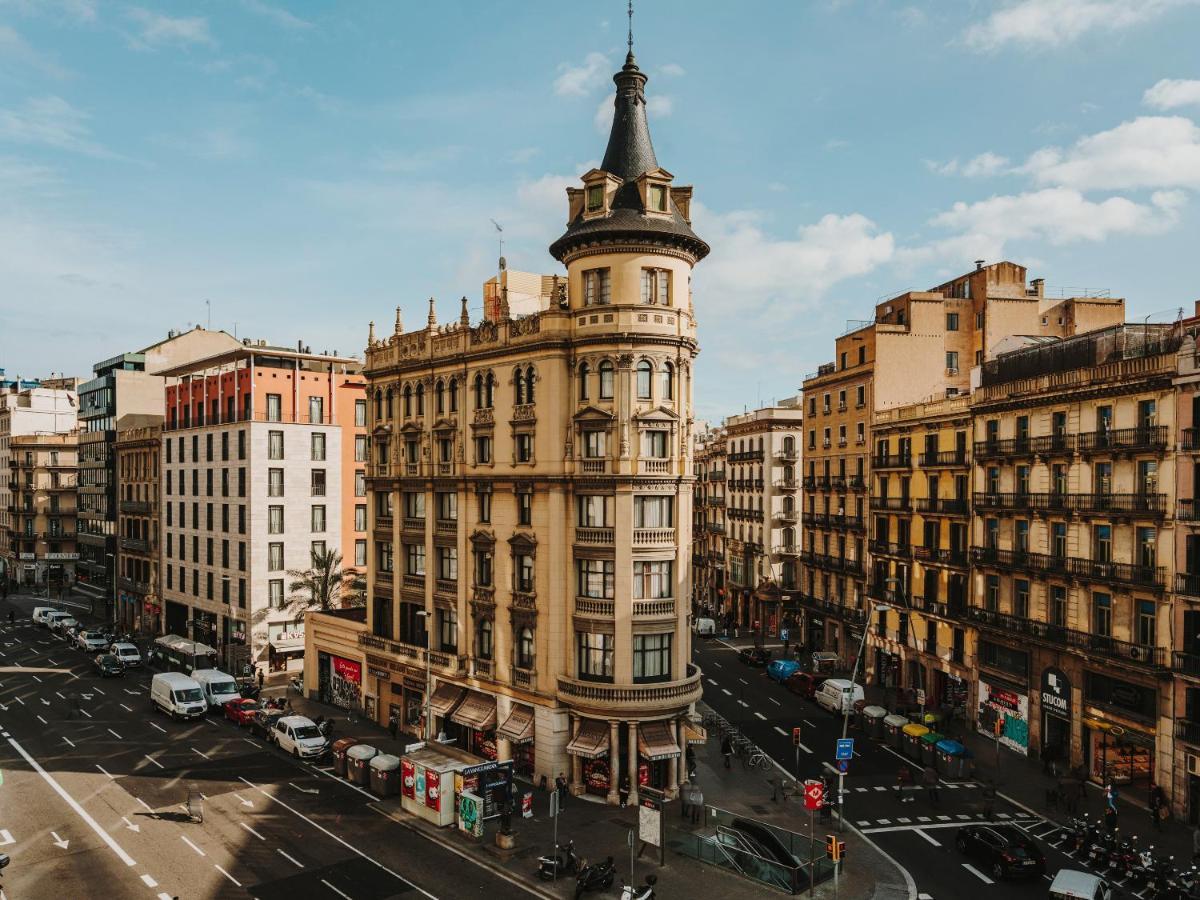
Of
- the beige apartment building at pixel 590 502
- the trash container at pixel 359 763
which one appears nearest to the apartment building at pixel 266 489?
the beige apartment building at pixel 590 502

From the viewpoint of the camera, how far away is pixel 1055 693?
47.3 meters

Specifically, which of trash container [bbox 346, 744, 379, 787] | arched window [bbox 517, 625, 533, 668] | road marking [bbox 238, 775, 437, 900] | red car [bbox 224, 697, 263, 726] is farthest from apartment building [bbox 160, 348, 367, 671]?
arched window [bbox 517, 625, 533, 668]

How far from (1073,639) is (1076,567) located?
372cm

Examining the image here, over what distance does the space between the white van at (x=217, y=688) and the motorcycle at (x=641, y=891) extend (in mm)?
37101

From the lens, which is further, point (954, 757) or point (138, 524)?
point (138, 524)

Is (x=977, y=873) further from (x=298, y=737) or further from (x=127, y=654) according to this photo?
(x=127, y=654)

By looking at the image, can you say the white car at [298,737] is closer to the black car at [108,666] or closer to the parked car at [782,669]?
the black car at [108,666]

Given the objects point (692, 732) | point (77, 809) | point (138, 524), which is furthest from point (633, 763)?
point (138, 524)

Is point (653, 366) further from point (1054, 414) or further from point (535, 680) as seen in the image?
point (1054, 414)

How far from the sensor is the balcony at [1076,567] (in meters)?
41.2

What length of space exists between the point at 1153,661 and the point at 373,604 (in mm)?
43105

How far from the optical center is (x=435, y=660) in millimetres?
50281

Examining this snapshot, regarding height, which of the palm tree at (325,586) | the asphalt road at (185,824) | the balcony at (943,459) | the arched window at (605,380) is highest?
the arched window at (605,380)

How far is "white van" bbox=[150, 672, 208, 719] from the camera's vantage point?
55.9m
